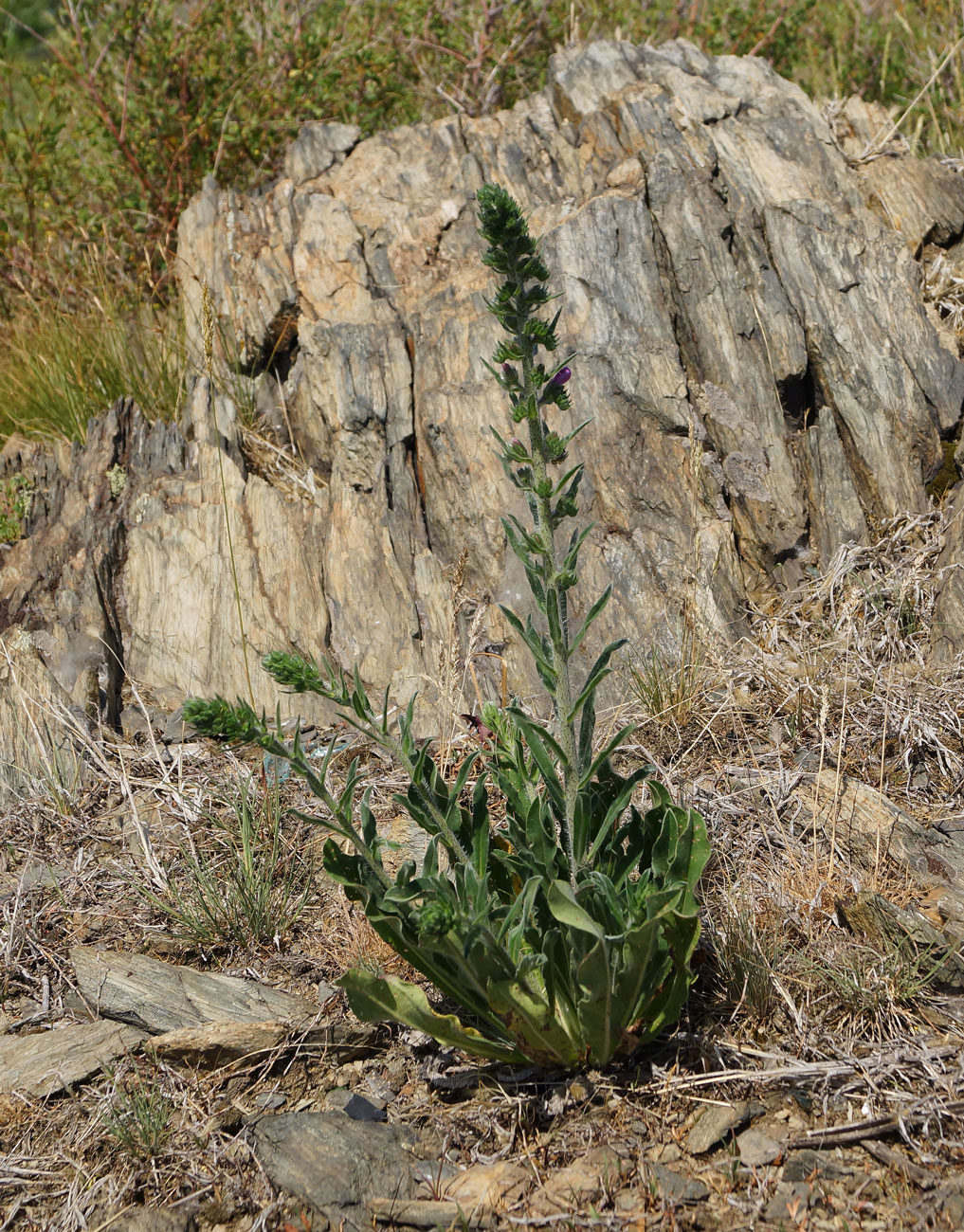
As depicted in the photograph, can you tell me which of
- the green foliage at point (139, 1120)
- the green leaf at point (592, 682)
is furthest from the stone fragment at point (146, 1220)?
the green leaf at point (592, 682)

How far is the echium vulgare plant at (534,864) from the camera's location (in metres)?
2.31

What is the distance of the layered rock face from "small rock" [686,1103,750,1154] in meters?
2.11

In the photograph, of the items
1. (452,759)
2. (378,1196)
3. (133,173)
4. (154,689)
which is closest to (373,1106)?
(378,1196)

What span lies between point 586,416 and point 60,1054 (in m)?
3.39

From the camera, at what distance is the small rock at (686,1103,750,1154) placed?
254 cm

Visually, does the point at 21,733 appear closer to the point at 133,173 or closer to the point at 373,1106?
the point at 373,1106

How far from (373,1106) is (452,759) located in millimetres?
1505

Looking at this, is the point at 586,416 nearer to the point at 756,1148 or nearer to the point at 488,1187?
the point at 756,1148

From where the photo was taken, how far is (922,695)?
12.5ft

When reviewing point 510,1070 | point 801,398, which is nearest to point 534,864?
point 510,1070

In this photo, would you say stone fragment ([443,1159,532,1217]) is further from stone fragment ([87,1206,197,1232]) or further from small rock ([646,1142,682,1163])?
stone fragment ([87,1206,197,1232])

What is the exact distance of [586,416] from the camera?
4.79m

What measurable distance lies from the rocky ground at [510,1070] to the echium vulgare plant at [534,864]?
256 millimetres

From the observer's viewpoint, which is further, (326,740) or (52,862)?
(326,740)
